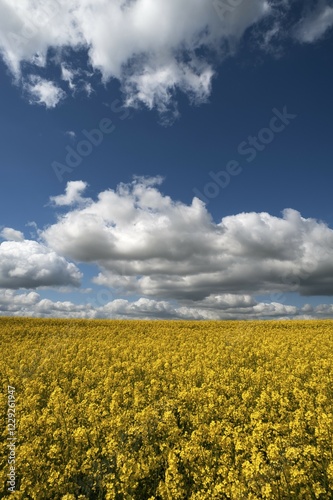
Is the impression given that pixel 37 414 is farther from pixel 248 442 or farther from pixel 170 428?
pixel 248 442

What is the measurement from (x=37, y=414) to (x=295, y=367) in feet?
30.7

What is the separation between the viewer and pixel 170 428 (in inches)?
281

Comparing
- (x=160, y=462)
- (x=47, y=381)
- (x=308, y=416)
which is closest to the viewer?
(x=160, y=462)

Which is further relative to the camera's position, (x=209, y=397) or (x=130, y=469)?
(x=209, y=397)

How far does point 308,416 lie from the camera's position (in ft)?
24.0

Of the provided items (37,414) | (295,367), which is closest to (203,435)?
(37,414)

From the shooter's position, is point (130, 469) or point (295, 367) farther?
point (295, 367)

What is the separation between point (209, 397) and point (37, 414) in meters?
4.56

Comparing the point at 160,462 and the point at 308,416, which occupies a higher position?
the point at 308,416

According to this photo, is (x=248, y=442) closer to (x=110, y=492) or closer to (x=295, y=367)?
(x=110, y=492)

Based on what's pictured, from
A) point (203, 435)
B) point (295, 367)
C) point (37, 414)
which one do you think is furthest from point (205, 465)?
point (295, 367)

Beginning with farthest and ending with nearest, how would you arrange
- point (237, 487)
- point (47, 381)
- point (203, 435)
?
point (47, 381) < point (203, 435) < point (237, 487)

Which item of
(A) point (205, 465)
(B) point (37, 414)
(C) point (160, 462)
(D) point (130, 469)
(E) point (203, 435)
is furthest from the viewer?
(B) point (37, 414)

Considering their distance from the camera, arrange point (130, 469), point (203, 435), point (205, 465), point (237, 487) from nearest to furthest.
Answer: point (237, 487) → point (130, 469) → point (205, 465) → point (203, 435)
